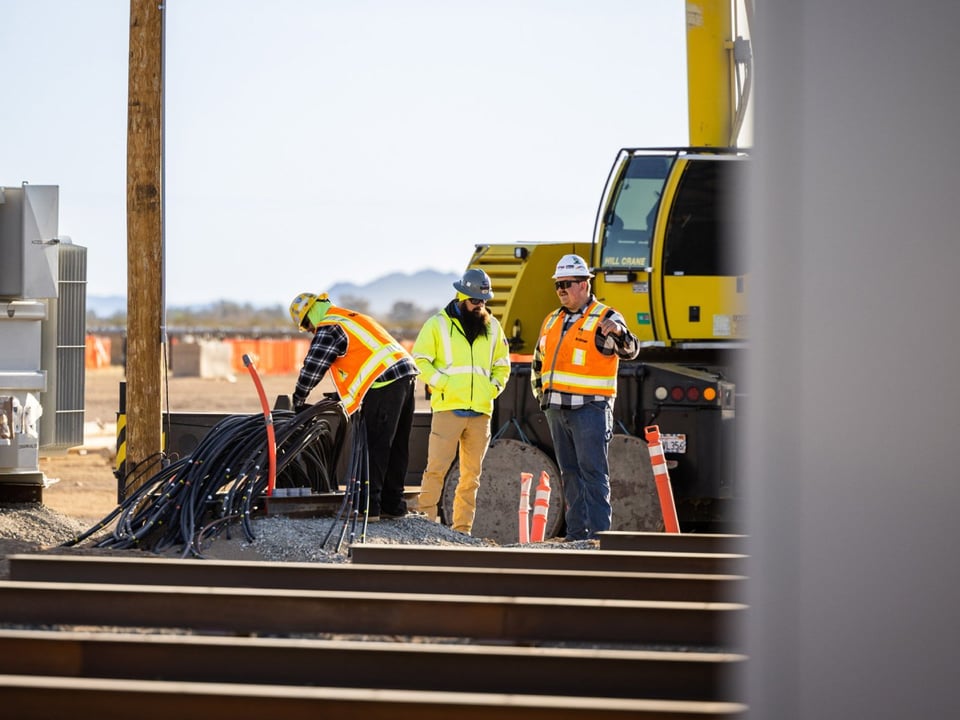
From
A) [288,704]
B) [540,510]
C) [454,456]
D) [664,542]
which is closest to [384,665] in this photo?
[288,704]

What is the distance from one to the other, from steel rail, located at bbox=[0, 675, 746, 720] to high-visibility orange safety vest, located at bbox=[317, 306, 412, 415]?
18.9 feet

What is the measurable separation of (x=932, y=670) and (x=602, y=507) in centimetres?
705

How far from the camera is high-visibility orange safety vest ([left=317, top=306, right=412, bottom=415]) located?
29.3 ft

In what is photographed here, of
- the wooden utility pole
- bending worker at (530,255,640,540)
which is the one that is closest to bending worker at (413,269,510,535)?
bending worker at (530,255,640,540)

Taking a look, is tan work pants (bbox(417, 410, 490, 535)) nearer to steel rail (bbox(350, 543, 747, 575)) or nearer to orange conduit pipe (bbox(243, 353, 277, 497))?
orange conduit pipe (bbox(243, 353, 277, 497))

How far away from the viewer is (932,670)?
2420mm

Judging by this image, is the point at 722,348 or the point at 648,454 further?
the point at 722,348

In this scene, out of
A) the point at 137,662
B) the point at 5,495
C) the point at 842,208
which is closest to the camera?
the point at 842,208

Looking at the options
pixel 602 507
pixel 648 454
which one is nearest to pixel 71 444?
pixel 602 507

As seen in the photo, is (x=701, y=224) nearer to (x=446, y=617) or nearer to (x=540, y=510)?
(x=540, y=510)

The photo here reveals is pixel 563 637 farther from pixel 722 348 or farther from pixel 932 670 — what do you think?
pixel 722 348

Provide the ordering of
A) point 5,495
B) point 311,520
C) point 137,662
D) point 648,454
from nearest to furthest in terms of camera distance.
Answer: point 137,662 → point 311,520 → point 5,495 → point 648,454

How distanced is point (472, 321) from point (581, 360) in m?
1.01

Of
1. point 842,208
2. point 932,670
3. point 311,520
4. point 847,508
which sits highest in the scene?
point 842,208
